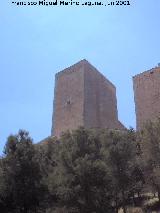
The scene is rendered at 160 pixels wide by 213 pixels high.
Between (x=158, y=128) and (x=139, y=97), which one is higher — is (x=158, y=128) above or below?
below

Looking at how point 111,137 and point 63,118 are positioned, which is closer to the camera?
point 111,137

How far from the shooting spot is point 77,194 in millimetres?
19984

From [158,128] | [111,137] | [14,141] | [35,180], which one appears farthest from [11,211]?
[158,128]

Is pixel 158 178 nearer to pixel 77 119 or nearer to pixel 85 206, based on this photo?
pixel 85 206

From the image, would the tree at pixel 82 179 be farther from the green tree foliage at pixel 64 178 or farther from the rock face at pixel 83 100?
the rock face at pixel 83 100

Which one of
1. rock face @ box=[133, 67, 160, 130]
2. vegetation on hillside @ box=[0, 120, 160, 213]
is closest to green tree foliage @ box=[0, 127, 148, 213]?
vegetation on hillside @ box=[0, 120, 160, 213]

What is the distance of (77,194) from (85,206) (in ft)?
2.15

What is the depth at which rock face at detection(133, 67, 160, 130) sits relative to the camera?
43.8 meters

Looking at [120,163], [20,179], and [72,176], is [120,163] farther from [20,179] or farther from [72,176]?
[20,179]

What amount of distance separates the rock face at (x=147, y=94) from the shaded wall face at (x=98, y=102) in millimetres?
3111

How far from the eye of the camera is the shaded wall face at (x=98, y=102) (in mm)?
44781

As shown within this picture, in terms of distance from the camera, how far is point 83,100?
148 feet

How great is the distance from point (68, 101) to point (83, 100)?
2566 millimetres

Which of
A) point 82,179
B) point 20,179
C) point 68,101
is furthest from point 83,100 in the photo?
point 82,179
